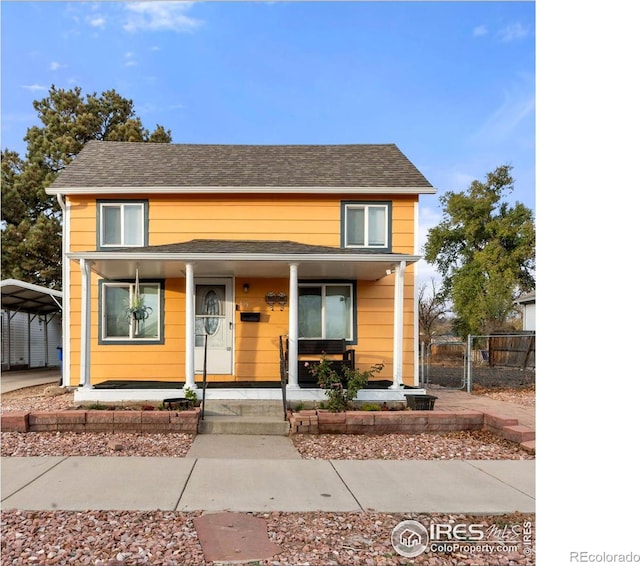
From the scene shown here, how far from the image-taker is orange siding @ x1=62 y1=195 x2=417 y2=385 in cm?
999

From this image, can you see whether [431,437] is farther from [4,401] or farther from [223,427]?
[4,401]

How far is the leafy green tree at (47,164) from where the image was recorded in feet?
60.0

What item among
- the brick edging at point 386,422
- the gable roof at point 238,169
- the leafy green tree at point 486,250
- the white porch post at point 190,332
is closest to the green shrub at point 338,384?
the brick edging at point 386,422

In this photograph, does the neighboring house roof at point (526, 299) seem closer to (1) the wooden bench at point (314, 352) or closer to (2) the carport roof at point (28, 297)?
(1) the wooden bench at point (314, 352)

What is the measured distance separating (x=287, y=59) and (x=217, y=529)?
21.5ft

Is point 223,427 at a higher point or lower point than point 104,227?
lower

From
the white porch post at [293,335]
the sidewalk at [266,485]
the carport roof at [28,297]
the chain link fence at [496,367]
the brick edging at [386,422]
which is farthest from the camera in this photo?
the chain link fence at [496,367]

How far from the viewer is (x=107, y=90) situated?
73.5 ft

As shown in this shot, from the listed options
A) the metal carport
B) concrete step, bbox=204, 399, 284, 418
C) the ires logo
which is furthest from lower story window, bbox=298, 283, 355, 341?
the metal carport

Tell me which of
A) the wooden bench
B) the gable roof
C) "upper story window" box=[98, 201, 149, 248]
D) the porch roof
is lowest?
the wooden bench

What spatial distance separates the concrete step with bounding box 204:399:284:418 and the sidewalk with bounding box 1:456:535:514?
7.88ft

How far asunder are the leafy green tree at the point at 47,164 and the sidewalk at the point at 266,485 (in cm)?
1489

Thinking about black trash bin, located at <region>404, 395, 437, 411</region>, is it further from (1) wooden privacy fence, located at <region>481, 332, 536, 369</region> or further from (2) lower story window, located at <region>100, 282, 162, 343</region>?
(1) wooden privacy fence, located at <region>481, 332, 536, 369</region>
